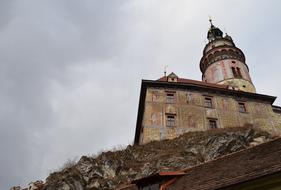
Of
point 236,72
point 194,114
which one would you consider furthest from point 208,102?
point 236,72

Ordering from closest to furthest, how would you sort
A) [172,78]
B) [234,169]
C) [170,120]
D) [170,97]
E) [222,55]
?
1. [234,169]
2. [170,120]
3. [170,97]
4. [172,78]
5. [222,55]

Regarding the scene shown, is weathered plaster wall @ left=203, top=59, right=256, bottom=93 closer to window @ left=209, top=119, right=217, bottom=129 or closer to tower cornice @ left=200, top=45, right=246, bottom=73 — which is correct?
tower cornice @ left=200, top=45, right=246, bottom=73

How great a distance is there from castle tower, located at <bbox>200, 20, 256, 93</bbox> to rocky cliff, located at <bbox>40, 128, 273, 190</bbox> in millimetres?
14494

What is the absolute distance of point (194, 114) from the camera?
119 feet

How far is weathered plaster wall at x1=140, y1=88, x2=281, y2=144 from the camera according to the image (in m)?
34.4

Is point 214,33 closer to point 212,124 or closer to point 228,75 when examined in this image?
point 228,75

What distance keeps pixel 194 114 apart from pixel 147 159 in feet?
31.8

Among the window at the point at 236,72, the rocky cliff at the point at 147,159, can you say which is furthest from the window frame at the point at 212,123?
the window at the point at 236,72

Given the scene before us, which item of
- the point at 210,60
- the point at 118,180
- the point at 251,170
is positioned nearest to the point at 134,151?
the point at 118,180

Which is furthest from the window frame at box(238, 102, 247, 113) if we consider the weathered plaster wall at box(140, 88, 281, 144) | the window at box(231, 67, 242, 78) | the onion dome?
the onion dome

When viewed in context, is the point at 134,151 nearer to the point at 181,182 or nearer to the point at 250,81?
the point at 181,182

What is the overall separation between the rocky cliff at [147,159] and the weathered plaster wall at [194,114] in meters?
2.36

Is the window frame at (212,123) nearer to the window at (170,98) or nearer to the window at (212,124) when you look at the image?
the window at (212,124)

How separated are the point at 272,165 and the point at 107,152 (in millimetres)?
22514
